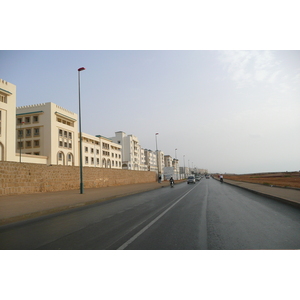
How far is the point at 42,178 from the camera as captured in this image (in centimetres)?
1989

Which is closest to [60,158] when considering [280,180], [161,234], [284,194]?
[284,194]

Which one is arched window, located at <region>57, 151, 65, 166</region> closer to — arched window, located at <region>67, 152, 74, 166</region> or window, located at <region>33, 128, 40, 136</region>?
arched window, located at <region>67, 152, 74, 166</region>

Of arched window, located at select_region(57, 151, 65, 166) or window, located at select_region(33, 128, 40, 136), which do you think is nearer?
window, located at select_region(33, 128, 40, 136)

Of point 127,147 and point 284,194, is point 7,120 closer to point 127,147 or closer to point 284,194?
point 284,194

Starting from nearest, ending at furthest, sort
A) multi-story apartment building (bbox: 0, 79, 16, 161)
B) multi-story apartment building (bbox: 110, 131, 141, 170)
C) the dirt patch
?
1. the dirt patch
2. multi-story apartment building (bbox: 0, 79, 16, 161)
3. multi-story apartment building (bbox: 110, 131, 141, 170)

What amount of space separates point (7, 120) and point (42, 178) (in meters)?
21.9

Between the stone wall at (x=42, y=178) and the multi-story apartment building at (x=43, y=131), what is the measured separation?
64.0 feet

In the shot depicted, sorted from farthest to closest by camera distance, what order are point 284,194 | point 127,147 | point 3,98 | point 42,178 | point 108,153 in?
point 127,147 < point 108,153 < point 3,98 < point 42,178 < point 284,194

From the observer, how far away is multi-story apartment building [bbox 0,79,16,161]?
115 ft

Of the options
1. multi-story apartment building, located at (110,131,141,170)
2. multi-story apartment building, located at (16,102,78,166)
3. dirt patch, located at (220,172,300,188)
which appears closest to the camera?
dirt patch, located at (220,172,300,188)

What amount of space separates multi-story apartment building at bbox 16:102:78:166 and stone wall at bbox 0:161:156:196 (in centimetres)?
1951

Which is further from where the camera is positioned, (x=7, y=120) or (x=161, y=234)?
(x=7, y=120)

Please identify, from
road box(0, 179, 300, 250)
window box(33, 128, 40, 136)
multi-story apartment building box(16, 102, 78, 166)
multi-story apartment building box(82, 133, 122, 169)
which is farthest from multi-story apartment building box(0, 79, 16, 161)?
road box(0, 179, 300, 250)
